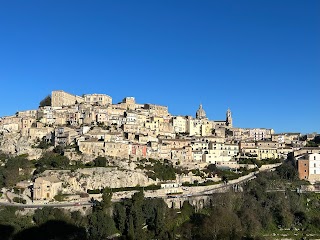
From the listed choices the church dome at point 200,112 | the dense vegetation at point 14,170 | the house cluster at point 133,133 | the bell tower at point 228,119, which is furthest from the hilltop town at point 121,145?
the church dome at point 200,112

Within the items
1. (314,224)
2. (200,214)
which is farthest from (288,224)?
(200,214)

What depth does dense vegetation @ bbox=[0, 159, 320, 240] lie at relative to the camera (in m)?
34.7

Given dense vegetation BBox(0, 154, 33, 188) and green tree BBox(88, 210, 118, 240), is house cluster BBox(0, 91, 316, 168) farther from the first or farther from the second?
green tree BBox(88, 210, 118, 240)

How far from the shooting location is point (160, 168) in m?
48.3

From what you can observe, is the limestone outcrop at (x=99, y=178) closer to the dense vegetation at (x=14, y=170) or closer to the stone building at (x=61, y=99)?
the dense vegetation at (x=14, y=170)

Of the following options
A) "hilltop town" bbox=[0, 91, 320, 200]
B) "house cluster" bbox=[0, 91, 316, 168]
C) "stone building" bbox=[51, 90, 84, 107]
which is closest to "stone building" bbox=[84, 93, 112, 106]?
"house cluster" bbox=[0, 91, 316, 168]

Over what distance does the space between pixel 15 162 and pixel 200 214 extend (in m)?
19.4

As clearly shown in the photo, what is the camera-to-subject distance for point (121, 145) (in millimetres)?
49719

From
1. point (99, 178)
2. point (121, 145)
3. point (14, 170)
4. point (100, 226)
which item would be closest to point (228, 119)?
point (121, 145)

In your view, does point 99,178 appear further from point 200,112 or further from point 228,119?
point 228,119

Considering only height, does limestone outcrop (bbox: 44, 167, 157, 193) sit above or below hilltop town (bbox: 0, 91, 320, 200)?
below

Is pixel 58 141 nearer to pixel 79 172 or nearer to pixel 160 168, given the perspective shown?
pixel 79 172

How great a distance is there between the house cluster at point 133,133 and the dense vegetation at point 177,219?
11.2 metres

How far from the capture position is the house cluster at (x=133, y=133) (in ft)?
168
